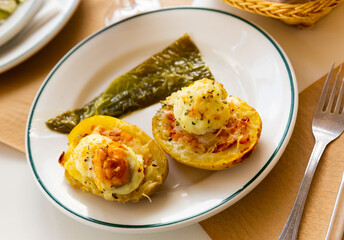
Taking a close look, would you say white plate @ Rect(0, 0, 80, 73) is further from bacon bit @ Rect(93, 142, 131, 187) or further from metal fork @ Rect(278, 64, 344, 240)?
metal fork @ Rect(278, 64, 344, 240)

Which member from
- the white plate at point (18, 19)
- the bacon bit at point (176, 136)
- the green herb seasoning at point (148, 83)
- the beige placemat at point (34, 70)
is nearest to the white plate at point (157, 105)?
the green herb seasoning at point (148, 83)

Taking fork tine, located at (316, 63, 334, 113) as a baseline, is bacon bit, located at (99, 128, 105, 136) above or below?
above

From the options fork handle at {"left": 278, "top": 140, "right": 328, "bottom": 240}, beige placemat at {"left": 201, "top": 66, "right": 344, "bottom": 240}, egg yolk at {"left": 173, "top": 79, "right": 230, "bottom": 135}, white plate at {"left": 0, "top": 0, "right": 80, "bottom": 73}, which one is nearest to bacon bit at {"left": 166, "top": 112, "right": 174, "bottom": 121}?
egg yolk at {"left": 173, "top": 79, "right": 230, "bottom": 135}

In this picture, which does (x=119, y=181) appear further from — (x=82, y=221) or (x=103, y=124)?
(x=103, y=124)

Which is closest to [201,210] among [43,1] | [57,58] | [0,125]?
[0,125]

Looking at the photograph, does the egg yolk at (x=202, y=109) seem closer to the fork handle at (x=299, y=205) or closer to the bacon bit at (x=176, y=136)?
the bacon bit at (x=176, y=136)

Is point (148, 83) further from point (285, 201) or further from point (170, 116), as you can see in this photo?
point (285, 201)

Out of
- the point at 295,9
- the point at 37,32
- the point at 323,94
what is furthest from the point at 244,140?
the point at 37,32
